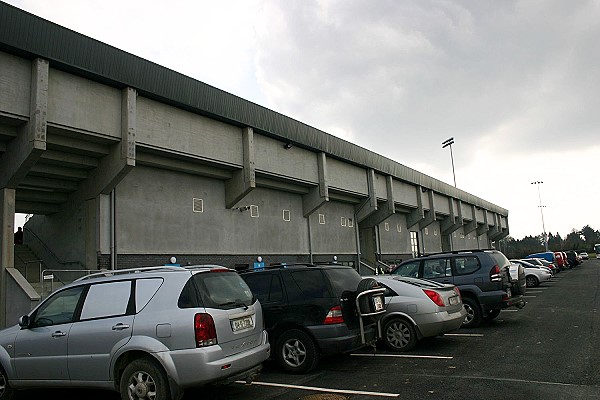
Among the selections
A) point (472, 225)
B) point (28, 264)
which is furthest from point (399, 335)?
point (472, 225)

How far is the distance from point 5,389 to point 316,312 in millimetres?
4651

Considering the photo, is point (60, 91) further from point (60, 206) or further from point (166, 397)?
point (166, 397)

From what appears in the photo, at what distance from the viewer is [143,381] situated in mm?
5586

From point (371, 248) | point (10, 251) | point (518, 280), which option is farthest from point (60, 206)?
point (371, 248)

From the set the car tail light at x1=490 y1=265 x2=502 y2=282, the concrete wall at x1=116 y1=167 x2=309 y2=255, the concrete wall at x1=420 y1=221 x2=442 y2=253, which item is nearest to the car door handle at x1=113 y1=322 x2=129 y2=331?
the car tail light at x1=490 y1=265 x2=502 y2=282

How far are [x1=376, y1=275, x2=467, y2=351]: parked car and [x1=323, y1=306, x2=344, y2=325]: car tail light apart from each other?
2.03 metres

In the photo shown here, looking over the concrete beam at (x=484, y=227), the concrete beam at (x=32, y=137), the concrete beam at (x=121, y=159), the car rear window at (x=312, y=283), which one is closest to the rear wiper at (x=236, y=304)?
the car rear window at (x=312, y=283)

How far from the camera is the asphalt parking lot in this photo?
6059mm

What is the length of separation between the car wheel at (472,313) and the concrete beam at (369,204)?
1979cm

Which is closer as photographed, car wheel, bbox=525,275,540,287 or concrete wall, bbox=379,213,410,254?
car wheel, bbox=525,275,540,287

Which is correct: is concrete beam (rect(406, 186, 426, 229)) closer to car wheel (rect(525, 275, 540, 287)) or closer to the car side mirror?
car wheel (rect(525, 275, 540, 287))

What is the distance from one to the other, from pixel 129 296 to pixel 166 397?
54.4 inches

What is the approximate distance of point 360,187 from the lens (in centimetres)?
3011

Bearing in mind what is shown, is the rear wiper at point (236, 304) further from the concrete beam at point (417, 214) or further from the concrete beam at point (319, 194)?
the concrete beam at point (417, 214)
